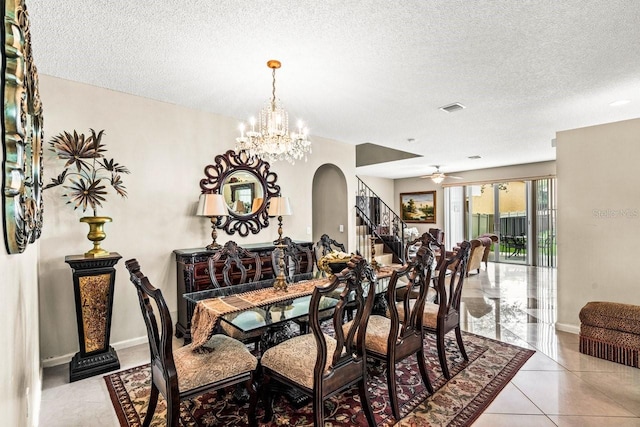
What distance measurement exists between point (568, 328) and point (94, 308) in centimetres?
508

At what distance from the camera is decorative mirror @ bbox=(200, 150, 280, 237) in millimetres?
4109

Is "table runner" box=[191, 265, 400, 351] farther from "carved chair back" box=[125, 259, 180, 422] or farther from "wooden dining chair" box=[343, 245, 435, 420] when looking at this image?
"wooden dining chair" box=[343, 245, 435, 420]

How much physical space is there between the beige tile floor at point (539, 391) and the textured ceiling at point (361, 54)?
260 centimetres

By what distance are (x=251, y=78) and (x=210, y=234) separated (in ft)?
6.55

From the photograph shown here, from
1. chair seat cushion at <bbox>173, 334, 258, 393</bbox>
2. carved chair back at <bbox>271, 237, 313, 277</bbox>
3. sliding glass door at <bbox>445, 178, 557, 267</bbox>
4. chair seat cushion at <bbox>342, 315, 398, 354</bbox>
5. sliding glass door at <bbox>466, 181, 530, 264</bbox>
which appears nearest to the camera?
chair seat cushion at <bbox>173, 334, 258, 393</bbox>

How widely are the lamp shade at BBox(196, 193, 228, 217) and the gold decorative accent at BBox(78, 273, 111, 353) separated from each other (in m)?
1.18

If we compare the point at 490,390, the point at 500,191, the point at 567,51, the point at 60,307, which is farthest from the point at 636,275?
the point at 500,191

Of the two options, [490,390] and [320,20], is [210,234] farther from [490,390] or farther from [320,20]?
[490,390]

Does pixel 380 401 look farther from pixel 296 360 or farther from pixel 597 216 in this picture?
pixel 597 216

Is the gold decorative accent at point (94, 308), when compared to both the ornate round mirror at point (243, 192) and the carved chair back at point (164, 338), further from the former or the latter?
the ornate round mirror at point (243, 192)

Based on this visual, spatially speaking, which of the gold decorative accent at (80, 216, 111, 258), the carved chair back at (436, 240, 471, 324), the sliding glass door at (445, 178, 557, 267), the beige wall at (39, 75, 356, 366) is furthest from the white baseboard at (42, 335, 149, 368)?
the sliding glass door at (445, 178, 557, 267)

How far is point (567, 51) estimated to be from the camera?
2455 millimetres

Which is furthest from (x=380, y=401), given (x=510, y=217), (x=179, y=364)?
(x=510, y=217)

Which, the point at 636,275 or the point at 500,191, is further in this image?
the point at 500,191
